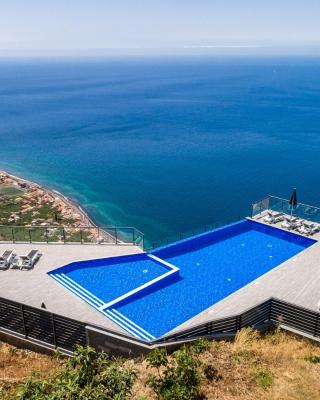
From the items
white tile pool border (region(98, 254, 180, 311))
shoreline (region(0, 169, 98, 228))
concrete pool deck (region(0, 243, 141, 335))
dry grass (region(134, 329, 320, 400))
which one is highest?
dry grass (region(134, 329, 320, 400))

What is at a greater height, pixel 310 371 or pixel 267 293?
pixel 310 371

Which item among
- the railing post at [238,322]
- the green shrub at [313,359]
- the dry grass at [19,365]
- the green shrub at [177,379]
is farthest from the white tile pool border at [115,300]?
the green shrub at [313,359]

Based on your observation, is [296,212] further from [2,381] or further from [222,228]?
[2,381]

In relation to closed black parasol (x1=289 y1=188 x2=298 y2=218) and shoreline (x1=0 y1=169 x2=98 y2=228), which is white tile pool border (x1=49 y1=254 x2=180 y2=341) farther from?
shoreline (x1=0 y1=169 x2=98 y2=228)

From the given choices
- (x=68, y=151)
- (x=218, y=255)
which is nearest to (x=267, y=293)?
(x=218, y=255)

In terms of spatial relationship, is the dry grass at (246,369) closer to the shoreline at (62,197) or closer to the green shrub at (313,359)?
the green shrub at (313,359)

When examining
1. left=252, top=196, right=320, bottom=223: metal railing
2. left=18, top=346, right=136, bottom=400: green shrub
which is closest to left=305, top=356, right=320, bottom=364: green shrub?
left=18, top=346, right=136, bottom=400: green shrub
